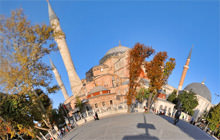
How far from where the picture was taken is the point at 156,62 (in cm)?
1421

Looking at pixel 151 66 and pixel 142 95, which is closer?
pixel 151 66

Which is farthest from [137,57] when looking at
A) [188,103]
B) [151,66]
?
[188,103]

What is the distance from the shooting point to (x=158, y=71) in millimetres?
13789

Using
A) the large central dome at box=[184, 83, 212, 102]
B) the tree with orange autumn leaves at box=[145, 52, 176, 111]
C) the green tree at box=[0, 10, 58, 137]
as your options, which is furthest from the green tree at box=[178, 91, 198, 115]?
the green tree at box=[0, 10, 58, 137]

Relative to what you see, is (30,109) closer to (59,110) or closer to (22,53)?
(22,53)

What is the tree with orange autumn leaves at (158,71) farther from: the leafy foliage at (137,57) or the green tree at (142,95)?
the green tree at (142,95)

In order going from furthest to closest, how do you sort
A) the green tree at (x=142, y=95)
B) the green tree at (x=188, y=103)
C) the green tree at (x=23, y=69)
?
the green tree at (x=188, y=103) < the green tree at (x=142, y=95) < the green tree at (x=23, y=69)

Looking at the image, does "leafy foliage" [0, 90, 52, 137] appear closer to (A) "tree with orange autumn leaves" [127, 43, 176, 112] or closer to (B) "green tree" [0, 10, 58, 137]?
(B) "green tree" [0, 10, 58, 137]

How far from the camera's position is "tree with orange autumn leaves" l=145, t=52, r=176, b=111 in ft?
45.2

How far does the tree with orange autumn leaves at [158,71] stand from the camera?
13789 millimetres

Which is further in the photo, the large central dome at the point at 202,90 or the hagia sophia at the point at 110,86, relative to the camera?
the large central dome at the point at 202,90

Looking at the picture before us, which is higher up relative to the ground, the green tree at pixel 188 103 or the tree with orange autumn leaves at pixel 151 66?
the tree with orange autumn leaves at pixel 151 66

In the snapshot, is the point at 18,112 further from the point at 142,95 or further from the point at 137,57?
the point at 142,95

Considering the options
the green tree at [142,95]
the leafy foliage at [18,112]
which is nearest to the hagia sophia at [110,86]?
the green tree at [142,95]
